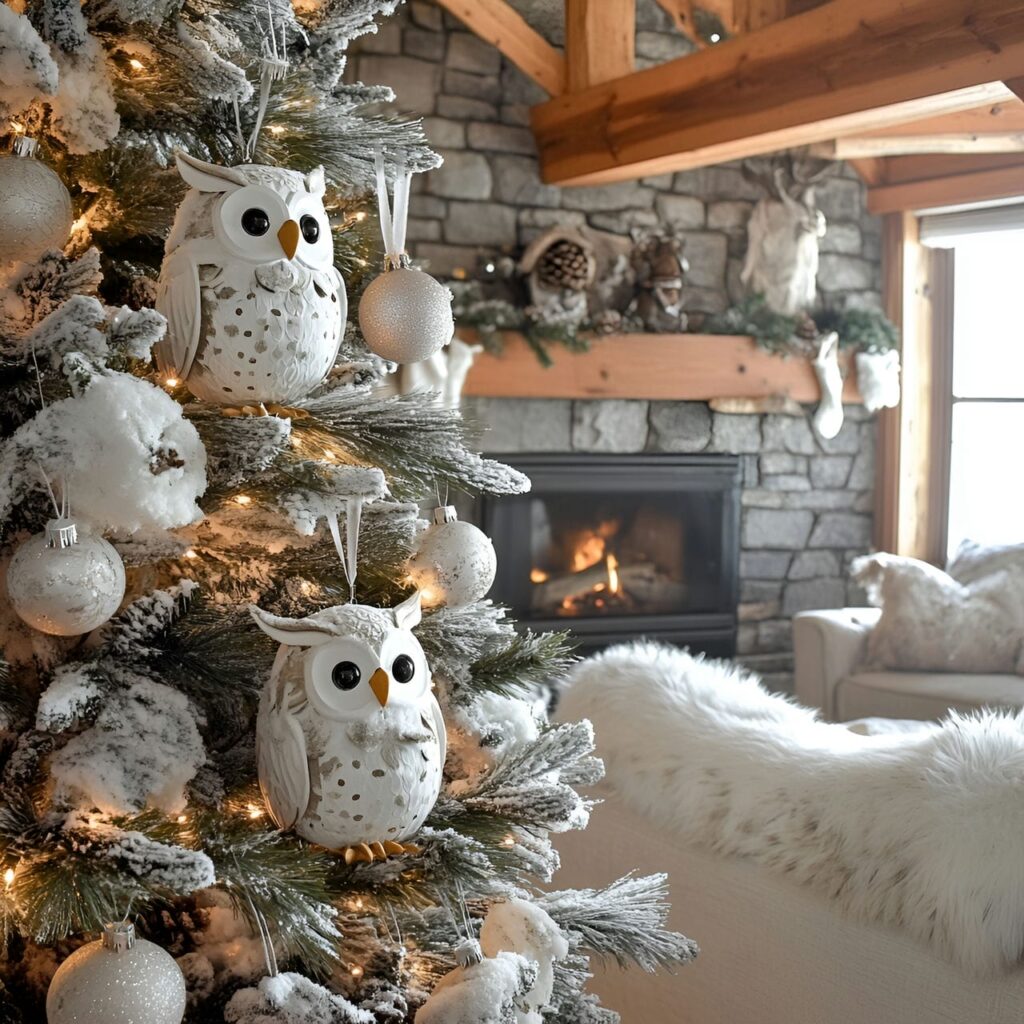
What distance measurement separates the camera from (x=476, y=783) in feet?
3.63

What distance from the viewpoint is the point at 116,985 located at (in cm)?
80

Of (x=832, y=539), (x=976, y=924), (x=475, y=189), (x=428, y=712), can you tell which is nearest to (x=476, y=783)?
(x=428, y=712)

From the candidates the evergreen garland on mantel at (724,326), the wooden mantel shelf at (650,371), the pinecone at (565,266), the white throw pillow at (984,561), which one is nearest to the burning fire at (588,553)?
the wooden mantel shelf at (650,371)

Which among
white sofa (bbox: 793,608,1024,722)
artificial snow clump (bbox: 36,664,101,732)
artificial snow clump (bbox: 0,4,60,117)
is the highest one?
artificial snow clump (bbox: 0,4,60,117)

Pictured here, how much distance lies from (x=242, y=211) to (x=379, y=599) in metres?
0.37

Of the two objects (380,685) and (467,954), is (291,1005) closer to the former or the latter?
(467,954)

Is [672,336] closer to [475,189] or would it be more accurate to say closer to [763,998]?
[475,189]

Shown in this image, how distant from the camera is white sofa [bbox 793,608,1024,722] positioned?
11.4 feet

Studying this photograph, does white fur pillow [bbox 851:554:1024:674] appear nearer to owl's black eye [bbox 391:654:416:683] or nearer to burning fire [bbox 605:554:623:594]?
burning fire [bbox 605:554:623:594]

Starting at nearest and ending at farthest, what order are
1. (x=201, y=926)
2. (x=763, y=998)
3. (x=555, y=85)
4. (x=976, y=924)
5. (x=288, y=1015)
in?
1. (x=288, y=1015)
2. (x=201, y=926)
3. (x=976, y=924)
4. (x=763, y=998)
5. (x=555, y=85)

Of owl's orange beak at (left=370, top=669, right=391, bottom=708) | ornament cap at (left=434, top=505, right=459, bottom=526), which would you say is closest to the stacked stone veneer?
ornament cap at (left=434, top=505, right=459, bottom=526)

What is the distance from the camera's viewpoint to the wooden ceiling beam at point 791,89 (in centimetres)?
292

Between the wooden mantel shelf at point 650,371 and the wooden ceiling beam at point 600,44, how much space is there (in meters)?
0.93

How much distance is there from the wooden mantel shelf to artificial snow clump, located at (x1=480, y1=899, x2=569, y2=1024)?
3442 millimetres
